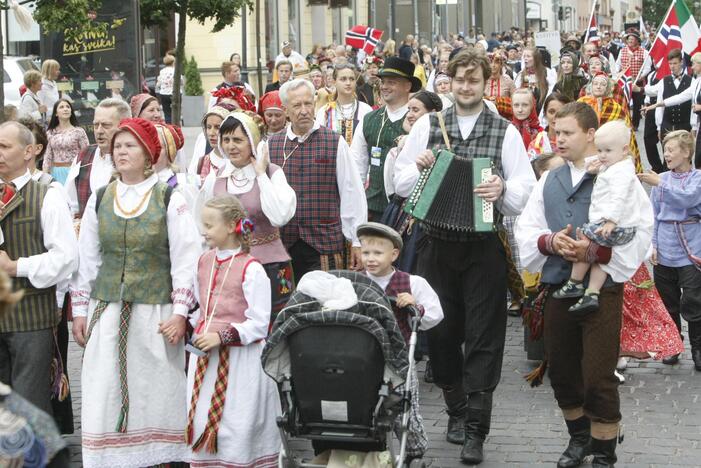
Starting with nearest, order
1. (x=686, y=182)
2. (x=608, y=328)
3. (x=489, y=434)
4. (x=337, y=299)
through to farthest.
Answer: (x=337, y=299) < (x=608, y=328) < (x=489, y=434) < (x=686, y=182)

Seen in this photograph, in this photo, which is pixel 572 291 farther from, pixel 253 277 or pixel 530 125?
pixel 530 125

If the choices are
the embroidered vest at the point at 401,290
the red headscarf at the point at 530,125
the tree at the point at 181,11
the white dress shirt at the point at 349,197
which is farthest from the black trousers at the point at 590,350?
the tree at the point at 181,11

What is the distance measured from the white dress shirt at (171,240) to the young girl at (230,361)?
0.09 m

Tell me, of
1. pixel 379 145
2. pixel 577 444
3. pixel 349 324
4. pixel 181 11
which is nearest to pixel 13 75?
pixel 181 11

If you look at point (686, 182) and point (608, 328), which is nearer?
point (608, 328)

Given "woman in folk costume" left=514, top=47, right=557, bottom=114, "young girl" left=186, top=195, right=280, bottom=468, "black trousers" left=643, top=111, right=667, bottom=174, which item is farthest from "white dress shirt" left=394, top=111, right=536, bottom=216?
"black trousers" left=643, top=111, right=667, bottom=174

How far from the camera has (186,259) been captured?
6547 millimetres

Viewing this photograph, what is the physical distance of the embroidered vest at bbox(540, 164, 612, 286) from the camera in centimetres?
650

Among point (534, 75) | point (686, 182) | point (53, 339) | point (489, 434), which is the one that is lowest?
point (489, 434)

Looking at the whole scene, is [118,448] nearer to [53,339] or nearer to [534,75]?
[53,339]

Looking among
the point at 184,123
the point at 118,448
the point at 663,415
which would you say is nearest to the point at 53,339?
the point at 118,448

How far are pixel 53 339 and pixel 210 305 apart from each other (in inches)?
35.2

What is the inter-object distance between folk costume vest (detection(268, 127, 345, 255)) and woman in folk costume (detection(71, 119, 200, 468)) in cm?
158

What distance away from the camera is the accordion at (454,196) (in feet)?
21.9
